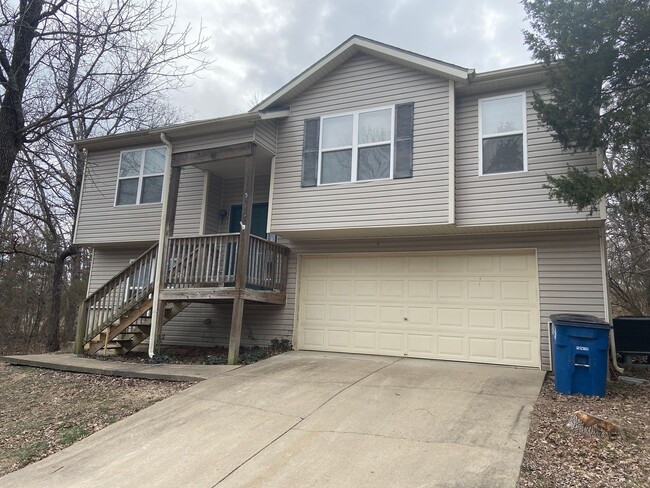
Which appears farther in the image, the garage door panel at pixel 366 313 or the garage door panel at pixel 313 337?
the garage door panel at pixel 313 337

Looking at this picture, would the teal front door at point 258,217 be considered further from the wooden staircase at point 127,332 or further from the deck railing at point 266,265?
the wooden staircase at point 127,332

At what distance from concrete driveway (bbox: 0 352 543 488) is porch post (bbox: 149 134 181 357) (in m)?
2.56

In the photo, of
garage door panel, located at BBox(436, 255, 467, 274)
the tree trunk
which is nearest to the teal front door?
garage door panel, located at BBox(436, 255, 467, 274)

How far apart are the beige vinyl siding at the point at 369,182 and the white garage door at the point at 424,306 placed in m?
1.35

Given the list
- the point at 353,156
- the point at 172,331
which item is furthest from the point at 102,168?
the point at 353,156

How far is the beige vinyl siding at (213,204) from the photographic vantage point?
11.3 meters

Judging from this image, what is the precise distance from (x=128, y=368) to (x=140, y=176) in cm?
A: 559

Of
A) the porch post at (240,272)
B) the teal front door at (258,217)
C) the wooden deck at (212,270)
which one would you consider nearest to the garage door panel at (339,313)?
the wooden deck at (212,270)

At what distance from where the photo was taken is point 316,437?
4840 mm

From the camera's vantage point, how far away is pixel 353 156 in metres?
9.18

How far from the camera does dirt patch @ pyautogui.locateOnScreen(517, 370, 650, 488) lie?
3.63 m

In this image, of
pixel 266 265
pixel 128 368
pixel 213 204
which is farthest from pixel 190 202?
pixel 128 368

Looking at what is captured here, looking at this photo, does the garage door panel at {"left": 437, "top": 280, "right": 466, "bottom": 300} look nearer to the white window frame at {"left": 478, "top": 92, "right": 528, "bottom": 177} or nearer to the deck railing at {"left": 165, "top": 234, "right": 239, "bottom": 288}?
the white window frame at {"left": 478, "top": 92, "right": 528, "bottom": 177}

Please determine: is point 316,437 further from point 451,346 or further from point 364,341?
point 364,341
